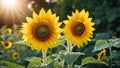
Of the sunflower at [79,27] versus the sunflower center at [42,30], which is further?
the sunflower at [79,27]

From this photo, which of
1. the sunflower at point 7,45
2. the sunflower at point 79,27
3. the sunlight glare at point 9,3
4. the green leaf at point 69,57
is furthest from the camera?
the sunlight glare at point 9,3

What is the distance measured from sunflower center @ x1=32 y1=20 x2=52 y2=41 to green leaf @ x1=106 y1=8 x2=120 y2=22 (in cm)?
298

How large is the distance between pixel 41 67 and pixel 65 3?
525 cm

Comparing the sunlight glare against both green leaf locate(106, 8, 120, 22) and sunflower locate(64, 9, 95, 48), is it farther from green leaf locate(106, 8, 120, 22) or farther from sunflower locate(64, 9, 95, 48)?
sunflower locate(64, 9, 95, 48)

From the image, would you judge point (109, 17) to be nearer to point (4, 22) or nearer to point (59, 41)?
point (59, 41)

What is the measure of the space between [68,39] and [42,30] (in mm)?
183

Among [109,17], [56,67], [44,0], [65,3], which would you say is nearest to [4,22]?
[44,0]

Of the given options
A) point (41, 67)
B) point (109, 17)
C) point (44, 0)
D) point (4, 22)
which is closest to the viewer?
point (41, 67)

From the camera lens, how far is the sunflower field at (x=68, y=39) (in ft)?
8.86

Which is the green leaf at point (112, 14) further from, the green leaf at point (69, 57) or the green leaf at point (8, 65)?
the green leaf at point (69, 57)

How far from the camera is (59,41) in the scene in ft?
9.18

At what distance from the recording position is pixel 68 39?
9.08 feet

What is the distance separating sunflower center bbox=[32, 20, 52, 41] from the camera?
8.90 feet

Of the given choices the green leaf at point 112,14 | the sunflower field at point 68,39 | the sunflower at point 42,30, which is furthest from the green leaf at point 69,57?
the green leaf at point 112,14
